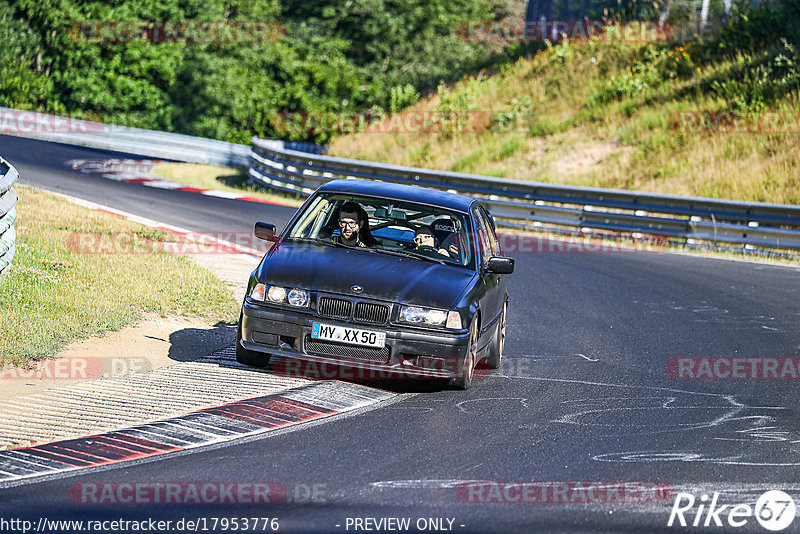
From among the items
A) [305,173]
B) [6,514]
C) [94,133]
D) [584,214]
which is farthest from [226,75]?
[6,514]

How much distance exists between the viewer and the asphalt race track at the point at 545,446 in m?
5.48

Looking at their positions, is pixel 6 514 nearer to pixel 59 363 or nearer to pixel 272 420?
pixel 272 420

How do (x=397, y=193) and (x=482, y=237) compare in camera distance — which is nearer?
(x=397, y=193)

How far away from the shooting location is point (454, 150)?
105 feet

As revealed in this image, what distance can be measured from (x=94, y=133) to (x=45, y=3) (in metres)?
14.8

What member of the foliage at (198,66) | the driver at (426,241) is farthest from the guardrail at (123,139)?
the driver at (426,241)

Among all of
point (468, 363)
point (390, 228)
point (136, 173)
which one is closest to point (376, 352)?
point (468, 363)

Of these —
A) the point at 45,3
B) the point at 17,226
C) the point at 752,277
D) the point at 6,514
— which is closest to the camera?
the point at 6,514

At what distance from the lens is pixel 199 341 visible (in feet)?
33.0

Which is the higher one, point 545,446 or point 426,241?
point 426,241

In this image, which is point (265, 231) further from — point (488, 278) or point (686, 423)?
point (686, 423)

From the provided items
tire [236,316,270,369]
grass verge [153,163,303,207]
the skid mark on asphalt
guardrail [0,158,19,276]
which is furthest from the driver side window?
grass verge [153,163,303,207]

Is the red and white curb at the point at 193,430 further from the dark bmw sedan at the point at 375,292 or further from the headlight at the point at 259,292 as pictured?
the headlight at the point at 259,292

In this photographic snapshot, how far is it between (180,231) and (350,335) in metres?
10.2
